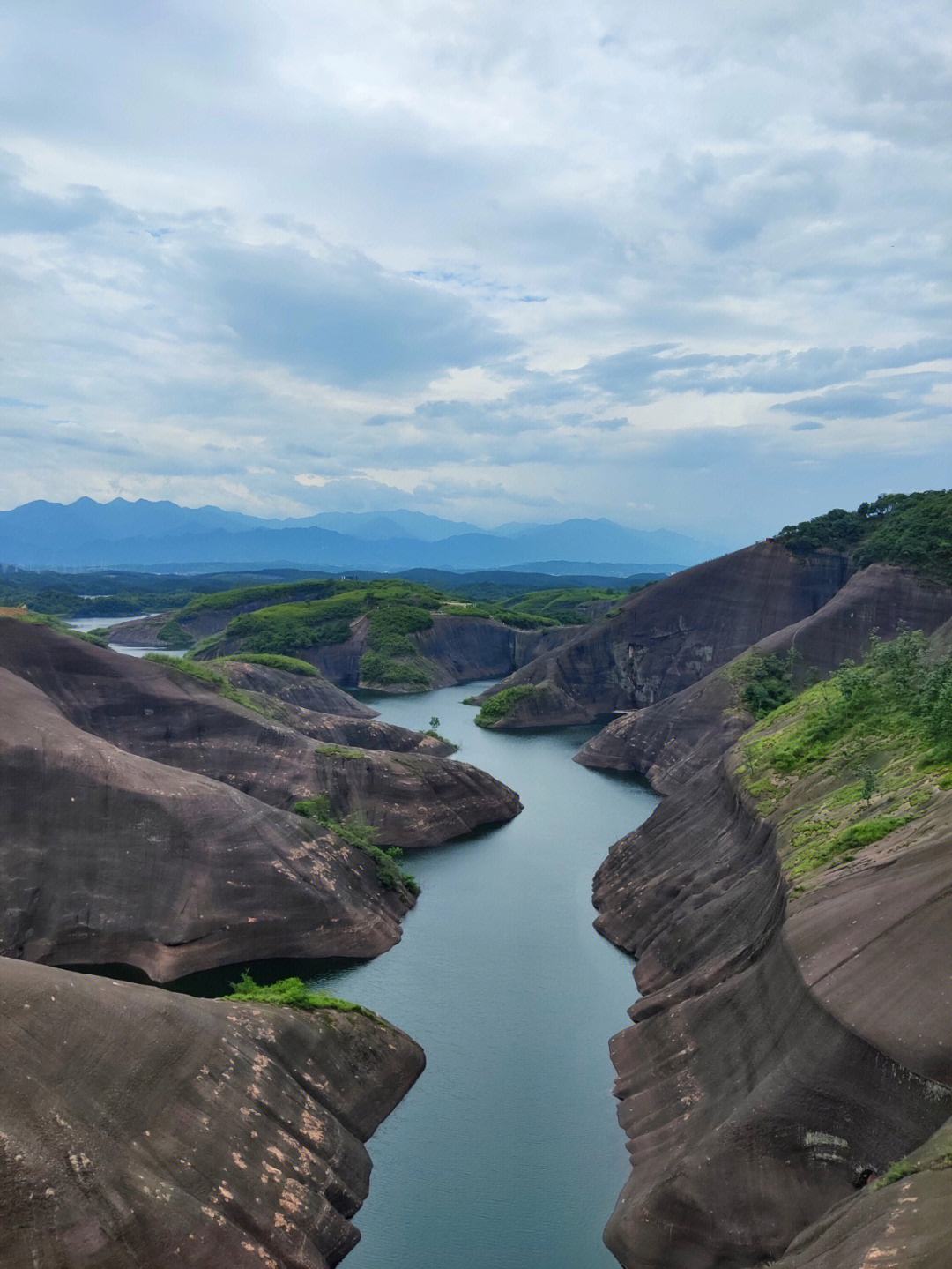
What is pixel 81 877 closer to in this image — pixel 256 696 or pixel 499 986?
pixel 499 986

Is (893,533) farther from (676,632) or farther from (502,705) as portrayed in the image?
(502,705)

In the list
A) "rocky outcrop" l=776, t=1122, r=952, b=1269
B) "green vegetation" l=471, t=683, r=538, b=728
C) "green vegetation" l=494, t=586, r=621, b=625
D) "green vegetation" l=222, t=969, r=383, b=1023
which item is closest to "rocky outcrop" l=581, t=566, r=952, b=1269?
"rocky outcrop" l=776, t=1122, r=952, b=1269

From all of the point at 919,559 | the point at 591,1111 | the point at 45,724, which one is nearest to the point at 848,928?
the point at 591,1111

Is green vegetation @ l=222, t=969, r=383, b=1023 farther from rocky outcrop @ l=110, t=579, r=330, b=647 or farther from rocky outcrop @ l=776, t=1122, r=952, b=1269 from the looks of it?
rocky outcrop @ l=110, t=579, r=330, b=647

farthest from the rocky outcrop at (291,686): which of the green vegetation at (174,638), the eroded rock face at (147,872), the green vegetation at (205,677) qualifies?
the green vegetation at (174,638)

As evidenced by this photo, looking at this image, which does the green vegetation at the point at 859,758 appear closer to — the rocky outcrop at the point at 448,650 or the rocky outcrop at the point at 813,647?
the rocky outcrop at the point at 813,647

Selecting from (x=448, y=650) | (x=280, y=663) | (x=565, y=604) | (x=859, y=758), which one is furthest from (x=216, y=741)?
(x=565, y=604)
